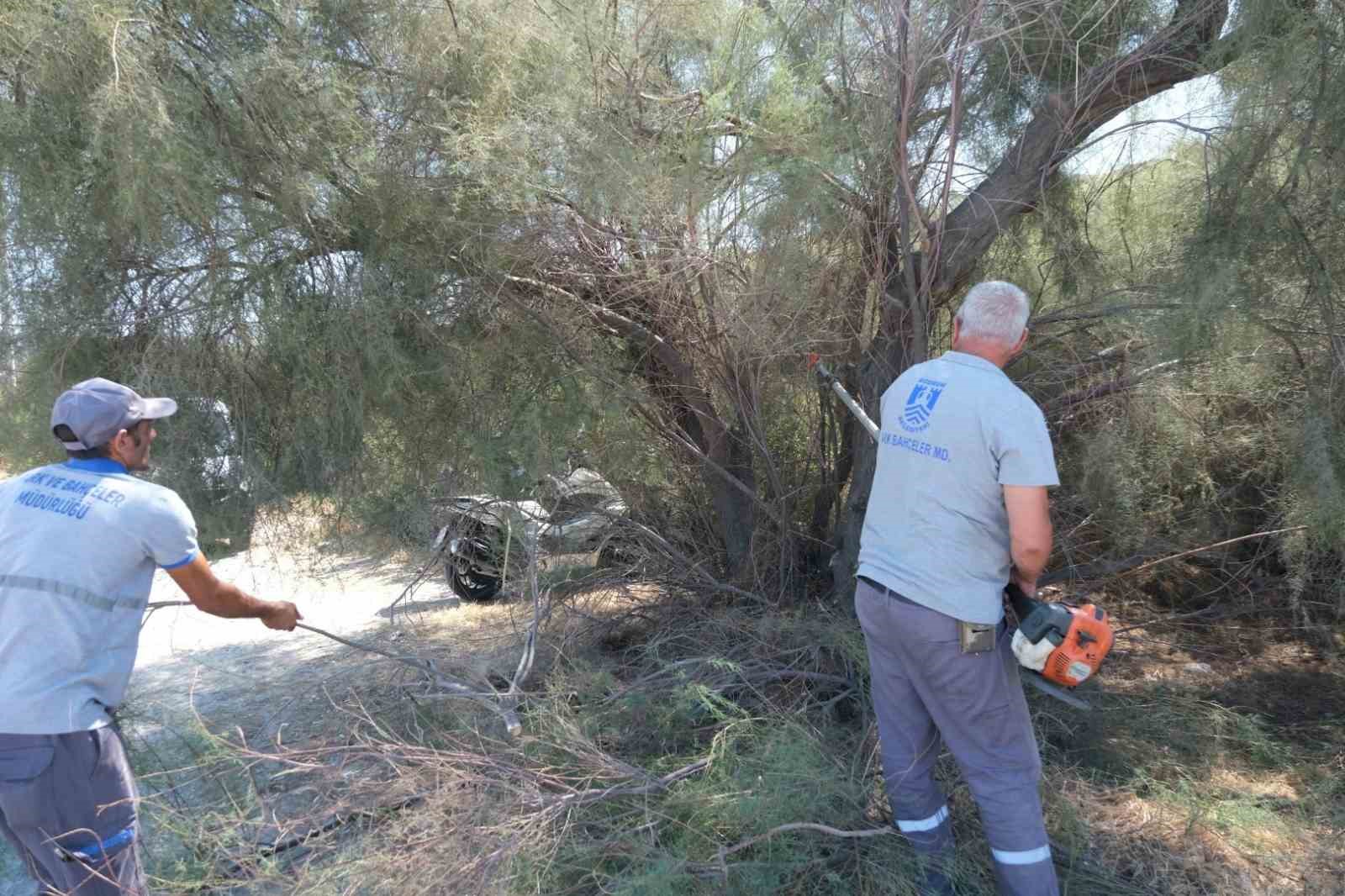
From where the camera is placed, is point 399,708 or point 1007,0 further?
point 399,708

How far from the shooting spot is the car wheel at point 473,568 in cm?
518

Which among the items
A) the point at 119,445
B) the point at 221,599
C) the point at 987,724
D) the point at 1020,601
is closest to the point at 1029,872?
the point at 987,724

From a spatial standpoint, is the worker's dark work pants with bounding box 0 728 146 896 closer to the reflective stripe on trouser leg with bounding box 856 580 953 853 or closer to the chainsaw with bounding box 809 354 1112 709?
the reflective stripe on trouser leg with bounding box 856 580 953 853

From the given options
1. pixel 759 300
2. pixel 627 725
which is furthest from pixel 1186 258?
pixel 627 725

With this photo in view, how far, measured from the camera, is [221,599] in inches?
103

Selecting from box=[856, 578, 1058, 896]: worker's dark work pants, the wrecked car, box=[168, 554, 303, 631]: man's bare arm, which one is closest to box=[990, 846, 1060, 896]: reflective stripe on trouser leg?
box=[856, 578, 1058, 896]: worker's dark work pants

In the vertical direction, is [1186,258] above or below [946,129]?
below

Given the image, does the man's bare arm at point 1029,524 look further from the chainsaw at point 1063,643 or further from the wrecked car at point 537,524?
the wrecked car at point 537,524

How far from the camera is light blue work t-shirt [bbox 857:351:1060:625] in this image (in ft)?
8.14

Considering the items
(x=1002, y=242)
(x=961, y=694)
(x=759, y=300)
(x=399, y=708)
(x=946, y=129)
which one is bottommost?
(x=399, y=708)

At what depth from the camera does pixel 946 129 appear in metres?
3.94

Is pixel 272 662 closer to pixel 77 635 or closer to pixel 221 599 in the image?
pixel 221 599

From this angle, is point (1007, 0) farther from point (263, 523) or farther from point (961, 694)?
point (263, 523)

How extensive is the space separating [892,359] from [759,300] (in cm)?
72
